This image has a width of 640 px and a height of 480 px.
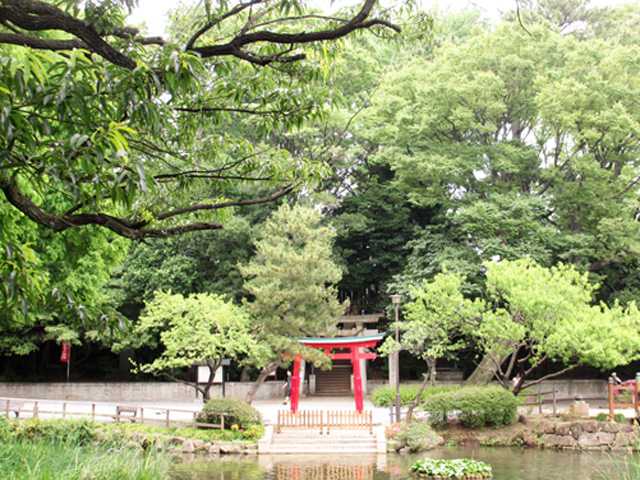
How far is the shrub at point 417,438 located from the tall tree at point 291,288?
446cm

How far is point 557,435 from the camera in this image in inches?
689

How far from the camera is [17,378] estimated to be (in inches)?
1182

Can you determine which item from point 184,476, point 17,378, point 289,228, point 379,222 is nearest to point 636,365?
point 379,222

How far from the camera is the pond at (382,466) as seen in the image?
13.3m

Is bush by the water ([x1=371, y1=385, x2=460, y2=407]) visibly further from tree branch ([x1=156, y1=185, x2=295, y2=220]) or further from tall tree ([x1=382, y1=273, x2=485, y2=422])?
tree branch ([x1=156, y1=185, x2=295, y2=220])

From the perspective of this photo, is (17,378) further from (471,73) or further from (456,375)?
(471,73)

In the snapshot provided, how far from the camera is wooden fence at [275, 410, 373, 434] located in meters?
17.8

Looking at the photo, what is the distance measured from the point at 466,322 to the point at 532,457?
4.44m

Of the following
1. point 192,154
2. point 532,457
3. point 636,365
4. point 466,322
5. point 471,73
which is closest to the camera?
point 192,154

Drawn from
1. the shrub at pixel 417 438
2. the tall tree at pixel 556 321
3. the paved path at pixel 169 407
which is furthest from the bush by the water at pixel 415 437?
the tall tree at pixel 556 321

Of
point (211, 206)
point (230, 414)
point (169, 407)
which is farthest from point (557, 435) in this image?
point (211, 206)

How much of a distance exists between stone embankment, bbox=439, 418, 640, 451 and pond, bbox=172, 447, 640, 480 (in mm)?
695

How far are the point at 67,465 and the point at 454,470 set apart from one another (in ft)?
31.7

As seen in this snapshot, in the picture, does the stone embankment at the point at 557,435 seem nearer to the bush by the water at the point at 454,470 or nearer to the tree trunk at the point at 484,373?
the bush by the water at the point at 454,470
